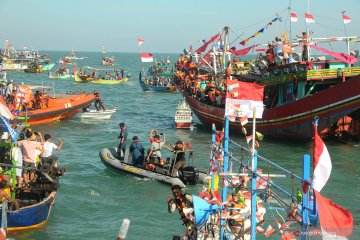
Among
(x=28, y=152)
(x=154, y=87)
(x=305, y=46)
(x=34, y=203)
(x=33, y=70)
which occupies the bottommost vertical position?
(x=154, y=87)

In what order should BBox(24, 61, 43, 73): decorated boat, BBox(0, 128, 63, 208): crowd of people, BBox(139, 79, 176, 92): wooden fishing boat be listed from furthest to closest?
1. BBox(24, 61, 43, 73): decorated boat
2. BBox(139, 79, 176, 92): wooden fishing boat
3. BBox(0, 128, 63, 208): crowd of people

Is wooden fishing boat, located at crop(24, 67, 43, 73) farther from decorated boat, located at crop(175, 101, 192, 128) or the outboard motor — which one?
the outboard motor

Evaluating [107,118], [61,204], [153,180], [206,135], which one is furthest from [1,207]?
[107,118]

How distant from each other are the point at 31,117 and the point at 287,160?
1466 centimetres

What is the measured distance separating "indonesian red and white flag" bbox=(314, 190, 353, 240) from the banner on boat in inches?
173

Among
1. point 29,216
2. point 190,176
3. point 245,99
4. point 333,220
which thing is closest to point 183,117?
point 190,176

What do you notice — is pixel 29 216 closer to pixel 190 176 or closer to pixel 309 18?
pixel 190 176

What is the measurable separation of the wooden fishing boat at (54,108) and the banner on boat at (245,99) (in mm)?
20353

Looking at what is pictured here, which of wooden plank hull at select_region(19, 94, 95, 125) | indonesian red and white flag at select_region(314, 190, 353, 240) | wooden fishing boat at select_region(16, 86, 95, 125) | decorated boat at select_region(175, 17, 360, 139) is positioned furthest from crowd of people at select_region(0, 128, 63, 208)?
wooden plank hull at select_region(19, 94, 95, 125)

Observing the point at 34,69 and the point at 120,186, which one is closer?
the point at 120,186

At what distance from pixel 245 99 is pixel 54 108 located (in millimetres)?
23167

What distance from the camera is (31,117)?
31344mm

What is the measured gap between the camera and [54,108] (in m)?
33.2

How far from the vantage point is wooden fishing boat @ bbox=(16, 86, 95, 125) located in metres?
31.9
